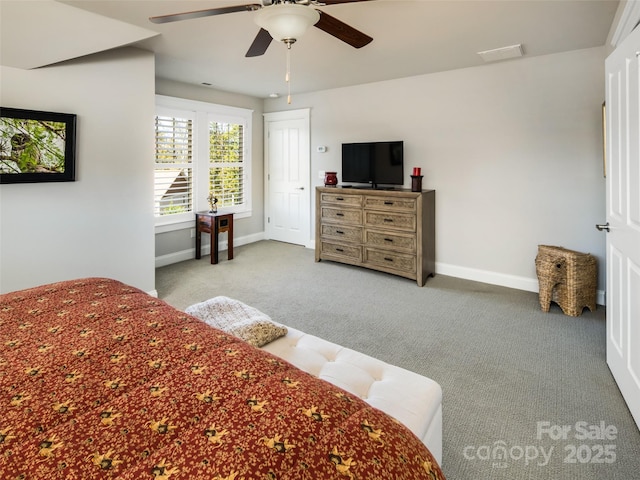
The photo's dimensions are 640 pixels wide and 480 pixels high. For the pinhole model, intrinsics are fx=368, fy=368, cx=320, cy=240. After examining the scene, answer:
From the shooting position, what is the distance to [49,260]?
3.08 meters

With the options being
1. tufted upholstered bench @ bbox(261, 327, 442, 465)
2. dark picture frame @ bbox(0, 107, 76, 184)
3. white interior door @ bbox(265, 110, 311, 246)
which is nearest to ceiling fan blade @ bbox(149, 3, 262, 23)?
dark picture frame @ bbox(0, 107, 76, 184)

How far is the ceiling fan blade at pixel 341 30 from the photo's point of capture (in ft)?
6.83

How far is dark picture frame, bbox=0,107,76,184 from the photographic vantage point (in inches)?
109

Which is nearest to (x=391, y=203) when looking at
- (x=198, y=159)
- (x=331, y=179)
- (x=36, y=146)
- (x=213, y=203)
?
(x=331, y=179)

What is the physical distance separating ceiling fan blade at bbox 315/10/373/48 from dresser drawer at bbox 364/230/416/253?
243cm

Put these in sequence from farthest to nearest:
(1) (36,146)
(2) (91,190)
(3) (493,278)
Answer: (3) (493,278), (2) (91,190), (1) (36,146)

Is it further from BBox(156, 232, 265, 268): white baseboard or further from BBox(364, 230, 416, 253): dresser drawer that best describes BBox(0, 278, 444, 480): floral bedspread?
BBox(156, 232, 265, 268): white baseboard

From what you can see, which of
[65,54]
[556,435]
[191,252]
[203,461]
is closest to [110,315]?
[203,461]

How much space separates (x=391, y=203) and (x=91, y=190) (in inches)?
123

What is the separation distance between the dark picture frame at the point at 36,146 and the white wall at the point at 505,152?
3.61m

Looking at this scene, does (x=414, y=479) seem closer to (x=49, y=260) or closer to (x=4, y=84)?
(x=49, y=260)

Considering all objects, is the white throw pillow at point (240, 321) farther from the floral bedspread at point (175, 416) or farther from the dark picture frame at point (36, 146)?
the dark picture frame at point (36, 146)

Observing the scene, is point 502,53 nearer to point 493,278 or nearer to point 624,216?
point 624,216

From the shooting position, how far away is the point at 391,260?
14.8 ft
